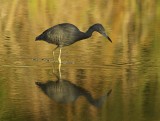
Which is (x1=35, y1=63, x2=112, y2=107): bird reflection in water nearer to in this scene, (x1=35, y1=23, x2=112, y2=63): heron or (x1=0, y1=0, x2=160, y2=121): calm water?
(x1=0, y1=0, x2=160, y2=121): calm water

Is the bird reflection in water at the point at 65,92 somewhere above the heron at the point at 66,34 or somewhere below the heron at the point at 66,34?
below

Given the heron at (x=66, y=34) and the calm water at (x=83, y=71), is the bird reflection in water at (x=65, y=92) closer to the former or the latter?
the calm water at (x=83, y=71)

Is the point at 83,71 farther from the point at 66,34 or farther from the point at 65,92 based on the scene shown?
the point at 65,92

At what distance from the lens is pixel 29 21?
1730cm

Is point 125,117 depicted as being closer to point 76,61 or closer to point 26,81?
point 26,81

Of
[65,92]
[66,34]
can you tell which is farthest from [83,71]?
[65,92]

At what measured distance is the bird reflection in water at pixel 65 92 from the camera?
30.2 feet

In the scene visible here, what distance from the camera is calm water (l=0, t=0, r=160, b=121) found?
8.64 metres

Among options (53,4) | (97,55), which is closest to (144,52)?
(97,55)

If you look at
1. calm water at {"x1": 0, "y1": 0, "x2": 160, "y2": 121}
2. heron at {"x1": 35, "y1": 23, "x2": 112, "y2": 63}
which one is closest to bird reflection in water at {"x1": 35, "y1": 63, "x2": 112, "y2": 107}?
calm water at {"x1": 0, "y1": 0, "x2": 160, "y2": 121}

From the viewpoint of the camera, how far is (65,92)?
9656 millimetres

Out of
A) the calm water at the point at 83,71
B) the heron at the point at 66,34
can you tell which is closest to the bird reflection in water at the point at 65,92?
the calm water at the point at 83,71

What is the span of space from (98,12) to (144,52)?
19.1ft

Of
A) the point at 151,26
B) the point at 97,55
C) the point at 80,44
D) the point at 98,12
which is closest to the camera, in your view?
the point at 97,55
